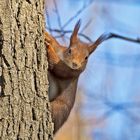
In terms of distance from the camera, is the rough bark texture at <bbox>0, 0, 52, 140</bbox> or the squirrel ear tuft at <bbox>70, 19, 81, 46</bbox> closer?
the rough bark texture at <bbox>0, 0, 52, 140</bbox>

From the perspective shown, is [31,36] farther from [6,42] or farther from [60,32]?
[60,32]

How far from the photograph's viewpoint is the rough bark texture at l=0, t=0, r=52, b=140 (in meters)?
2.06

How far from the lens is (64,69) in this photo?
10.1 ft

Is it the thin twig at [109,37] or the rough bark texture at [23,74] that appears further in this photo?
the thin twig at [109,37]

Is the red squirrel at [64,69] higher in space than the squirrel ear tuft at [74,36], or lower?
lower

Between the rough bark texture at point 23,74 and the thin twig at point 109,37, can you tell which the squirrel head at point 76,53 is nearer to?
the thin twig at point 109,37

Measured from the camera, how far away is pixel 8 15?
2.11m

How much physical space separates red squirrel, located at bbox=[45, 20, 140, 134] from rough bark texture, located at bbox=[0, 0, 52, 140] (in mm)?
806

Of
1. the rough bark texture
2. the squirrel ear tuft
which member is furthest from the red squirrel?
the rough bark texture

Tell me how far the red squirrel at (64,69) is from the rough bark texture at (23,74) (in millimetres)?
806

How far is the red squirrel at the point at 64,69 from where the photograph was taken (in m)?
3.05

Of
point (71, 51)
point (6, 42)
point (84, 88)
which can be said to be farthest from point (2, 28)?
point (84, 88)

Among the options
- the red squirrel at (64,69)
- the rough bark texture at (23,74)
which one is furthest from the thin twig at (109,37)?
the rough bark texture at (23,74)

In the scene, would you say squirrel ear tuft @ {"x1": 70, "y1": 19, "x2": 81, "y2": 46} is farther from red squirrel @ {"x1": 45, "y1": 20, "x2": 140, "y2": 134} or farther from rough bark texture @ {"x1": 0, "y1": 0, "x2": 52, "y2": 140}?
rough bark texture @ {"x1": 0, "y1": 0, "x2": 52, "y2": 140}
